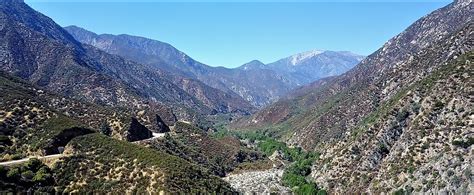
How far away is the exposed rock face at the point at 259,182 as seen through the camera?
361 ft

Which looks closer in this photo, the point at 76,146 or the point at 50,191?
the point at 50,191

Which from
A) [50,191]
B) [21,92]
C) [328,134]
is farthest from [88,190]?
[328,134]

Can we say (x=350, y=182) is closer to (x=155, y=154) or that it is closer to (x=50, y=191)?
(x=155, y=154)

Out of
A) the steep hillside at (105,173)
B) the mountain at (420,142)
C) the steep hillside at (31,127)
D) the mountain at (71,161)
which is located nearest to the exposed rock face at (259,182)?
the mountain at (420,142)

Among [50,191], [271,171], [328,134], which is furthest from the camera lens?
[328,134]

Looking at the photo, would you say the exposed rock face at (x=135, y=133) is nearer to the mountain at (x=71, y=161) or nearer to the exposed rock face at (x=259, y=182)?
the mountain at (x=71, y=161)

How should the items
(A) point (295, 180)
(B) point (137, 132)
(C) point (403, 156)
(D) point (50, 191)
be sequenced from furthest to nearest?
(B) point (137, 132)
(A) point (295, 180)
(C) point (403, 156)
(D) point (50, 191)

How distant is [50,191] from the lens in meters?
76.5

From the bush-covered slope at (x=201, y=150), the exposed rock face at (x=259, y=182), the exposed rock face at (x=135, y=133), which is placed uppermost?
the exposed rock face at (x=135, y=133)

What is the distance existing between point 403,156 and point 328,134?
223 ft

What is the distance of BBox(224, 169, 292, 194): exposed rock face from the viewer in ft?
361

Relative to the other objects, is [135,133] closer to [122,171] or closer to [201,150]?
[201,150]

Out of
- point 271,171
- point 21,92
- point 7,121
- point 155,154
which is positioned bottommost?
point 271,171

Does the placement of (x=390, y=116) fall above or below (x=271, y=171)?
above
